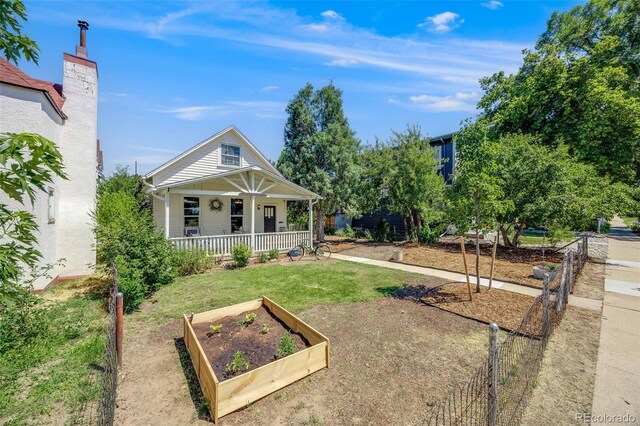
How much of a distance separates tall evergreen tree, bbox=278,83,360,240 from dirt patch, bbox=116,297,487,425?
12113 mm

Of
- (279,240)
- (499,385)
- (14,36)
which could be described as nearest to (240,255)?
(279,240)

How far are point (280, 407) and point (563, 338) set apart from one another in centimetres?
518

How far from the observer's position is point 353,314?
605 cm

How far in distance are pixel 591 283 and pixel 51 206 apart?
16.3 meters

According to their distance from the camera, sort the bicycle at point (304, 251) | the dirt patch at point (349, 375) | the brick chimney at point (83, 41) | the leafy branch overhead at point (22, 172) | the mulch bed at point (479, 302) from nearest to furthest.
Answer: the leafy branch overhead at point (22, 172) → the dirt patch at point (349, 375) → the mulch bed at point (479, 302) → the brick chimney at point (83, 41) → the bicycle at point (304, 251)

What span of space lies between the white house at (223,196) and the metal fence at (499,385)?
30.8ft

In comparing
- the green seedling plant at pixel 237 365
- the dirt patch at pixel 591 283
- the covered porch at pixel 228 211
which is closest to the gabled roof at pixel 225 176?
the covered porch at pixel 228 211

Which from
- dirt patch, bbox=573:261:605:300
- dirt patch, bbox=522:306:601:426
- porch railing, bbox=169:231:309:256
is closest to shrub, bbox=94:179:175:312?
porch railing, bbox=169:231:309:256

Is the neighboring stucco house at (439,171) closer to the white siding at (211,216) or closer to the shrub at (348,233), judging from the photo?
the shrub at (348,233)

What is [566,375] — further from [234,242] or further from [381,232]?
[381,232]

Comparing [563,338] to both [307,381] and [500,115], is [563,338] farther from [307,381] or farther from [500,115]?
[500,115]

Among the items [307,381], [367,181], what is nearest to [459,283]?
[307,381]

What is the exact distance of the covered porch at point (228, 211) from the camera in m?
11.2

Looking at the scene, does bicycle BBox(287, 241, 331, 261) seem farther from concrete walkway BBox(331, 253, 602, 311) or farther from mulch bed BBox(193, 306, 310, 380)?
mulch bed BBox(193, 306, 310, 380)
